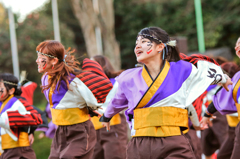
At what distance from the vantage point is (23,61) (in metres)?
16.9

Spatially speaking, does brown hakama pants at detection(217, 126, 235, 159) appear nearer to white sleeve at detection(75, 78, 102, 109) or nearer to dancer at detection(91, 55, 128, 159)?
dancer at detection(91, 55, 128, 159)

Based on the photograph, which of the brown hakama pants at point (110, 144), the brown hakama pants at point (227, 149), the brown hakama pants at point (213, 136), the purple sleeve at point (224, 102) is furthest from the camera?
the brown hakama pants at point (213, 136)

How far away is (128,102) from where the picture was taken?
10.1 feet

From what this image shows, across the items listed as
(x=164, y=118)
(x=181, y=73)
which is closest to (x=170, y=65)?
(x=181, y=73)

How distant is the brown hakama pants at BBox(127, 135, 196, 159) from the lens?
2.65 meters

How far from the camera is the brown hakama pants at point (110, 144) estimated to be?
504cm

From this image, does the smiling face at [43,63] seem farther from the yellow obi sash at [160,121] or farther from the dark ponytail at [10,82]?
the yellow obi sash at [160,121]

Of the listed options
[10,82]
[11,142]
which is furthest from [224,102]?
[10,82]

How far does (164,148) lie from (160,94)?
0.43 m

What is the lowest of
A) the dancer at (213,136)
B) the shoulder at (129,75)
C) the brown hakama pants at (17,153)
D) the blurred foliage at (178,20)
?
the dancer at (213,136)

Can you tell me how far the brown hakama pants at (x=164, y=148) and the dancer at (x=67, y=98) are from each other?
1.11 m

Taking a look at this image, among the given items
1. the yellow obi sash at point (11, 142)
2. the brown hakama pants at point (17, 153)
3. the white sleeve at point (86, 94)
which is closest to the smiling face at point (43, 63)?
the white sleeve at point (86, 94)

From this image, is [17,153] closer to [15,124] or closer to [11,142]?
[11,142]

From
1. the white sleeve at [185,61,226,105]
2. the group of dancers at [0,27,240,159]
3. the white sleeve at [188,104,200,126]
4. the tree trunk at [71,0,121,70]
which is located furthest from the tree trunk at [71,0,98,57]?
the white sleeve at [185,61,226,105]
